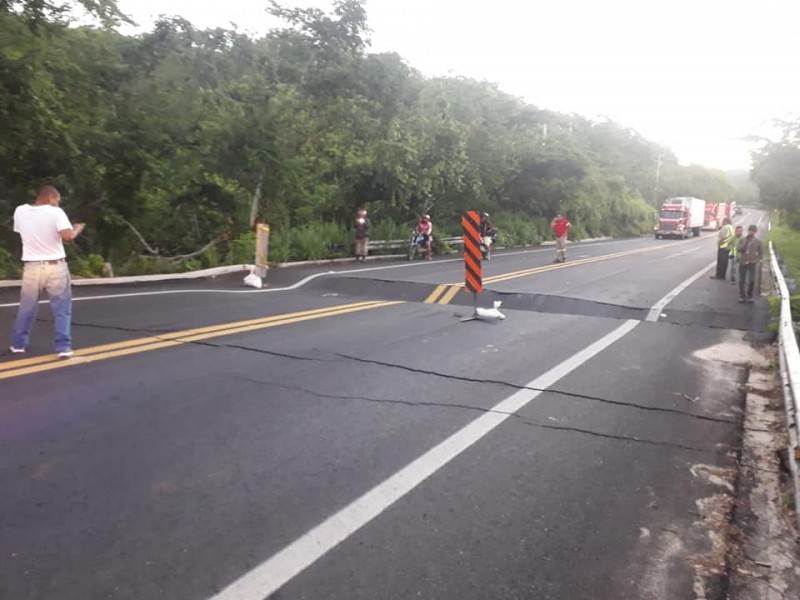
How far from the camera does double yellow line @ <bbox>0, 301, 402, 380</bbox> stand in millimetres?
6504

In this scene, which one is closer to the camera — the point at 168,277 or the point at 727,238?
the point at 168,277

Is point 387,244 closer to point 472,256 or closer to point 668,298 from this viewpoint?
point 668,298

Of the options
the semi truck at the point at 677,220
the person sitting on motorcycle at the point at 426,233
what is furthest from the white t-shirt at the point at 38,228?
the semi truck at the point at 677,220

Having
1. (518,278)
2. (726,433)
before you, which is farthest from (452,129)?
(726,433)

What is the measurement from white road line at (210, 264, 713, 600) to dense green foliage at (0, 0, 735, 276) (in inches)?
427

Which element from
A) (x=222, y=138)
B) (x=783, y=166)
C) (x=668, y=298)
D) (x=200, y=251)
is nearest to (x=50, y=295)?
(x=200, y=251)

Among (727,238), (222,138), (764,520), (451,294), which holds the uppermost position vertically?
(222,138)

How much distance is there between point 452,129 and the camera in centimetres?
2672

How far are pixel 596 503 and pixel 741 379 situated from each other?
13.7 feet

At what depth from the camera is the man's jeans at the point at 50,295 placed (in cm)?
688

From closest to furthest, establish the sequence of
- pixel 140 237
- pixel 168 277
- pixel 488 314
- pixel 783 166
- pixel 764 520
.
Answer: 1. pixel 764 520
2. pixel 488 314
3. pixel 168 277
4. pixel 140 237
5. pixel 783 166

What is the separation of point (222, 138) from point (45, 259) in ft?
38.0

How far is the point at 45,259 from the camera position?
22.7ft

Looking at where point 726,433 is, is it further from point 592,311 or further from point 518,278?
point 518,278
